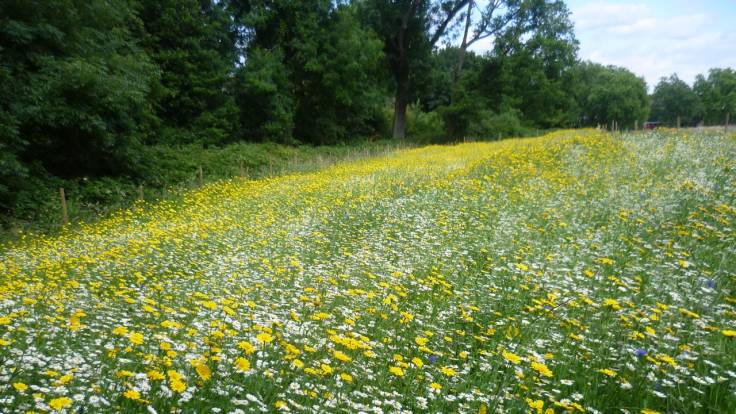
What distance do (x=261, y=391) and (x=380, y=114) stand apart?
4057cm

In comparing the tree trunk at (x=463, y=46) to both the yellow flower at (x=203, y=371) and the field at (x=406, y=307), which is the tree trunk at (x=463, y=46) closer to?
the field at (x=406, y=307)

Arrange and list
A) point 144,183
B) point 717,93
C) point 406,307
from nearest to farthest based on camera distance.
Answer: point 406,307
point 144,183
point 717,93

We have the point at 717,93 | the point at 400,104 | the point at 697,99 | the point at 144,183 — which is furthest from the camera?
the point at 697,99

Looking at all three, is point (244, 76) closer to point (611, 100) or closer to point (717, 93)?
point (611, 100)

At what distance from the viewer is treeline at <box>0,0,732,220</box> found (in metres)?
12.9

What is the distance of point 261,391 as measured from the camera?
240 centimetres

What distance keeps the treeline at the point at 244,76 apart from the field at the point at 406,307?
22.9ft

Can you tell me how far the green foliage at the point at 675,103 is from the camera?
9269 centimetres

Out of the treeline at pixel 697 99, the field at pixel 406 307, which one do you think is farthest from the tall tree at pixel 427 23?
the treeline at pixel 697 99

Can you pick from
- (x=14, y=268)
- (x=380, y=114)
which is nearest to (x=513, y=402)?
(x=14, y=268)

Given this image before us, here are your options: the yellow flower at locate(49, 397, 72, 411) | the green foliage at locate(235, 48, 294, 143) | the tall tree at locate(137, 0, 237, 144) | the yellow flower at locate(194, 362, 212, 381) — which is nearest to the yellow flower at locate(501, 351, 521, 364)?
the yellow flower at locate(194, 362, 212, 381)

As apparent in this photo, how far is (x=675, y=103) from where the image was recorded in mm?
95812

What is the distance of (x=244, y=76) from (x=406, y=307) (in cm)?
2690

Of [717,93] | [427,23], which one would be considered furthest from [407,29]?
[717,93]
